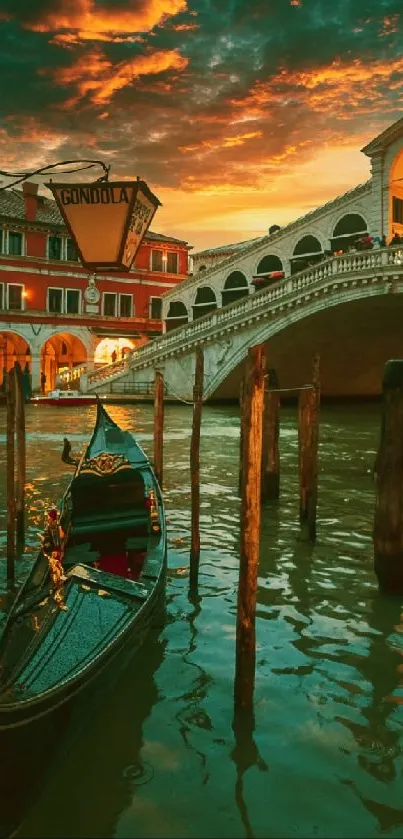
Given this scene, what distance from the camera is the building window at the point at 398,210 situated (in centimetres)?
2462

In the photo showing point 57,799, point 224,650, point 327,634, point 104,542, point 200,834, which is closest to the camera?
point 200,834

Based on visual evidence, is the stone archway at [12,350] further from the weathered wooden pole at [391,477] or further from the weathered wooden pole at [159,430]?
the weathered wooden pole at [391,477]

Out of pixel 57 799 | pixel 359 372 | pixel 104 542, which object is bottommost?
pixel 57 799

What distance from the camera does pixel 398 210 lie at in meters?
24.8

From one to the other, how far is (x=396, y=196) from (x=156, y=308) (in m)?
13.8

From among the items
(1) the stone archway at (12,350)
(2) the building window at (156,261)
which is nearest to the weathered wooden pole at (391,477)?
(1) the stone archway at (12,350)

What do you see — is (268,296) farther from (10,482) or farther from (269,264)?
(10,482)

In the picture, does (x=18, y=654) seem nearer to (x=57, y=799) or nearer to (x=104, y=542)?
(x=57, y=799)

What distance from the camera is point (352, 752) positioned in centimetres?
349

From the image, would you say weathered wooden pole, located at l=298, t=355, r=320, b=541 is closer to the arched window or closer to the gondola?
the gondola

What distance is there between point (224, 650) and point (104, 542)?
1.83 meters

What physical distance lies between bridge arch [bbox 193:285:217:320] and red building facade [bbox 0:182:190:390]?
111 inches

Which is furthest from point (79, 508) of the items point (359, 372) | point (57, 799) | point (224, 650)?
point (359, 372)

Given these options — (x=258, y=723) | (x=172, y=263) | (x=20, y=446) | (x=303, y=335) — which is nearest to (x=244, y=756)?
(x=258, y=723)
